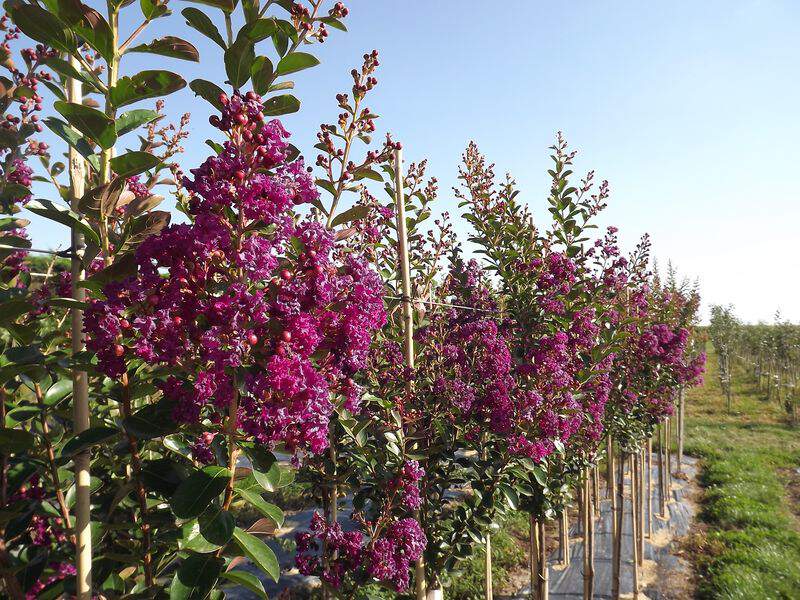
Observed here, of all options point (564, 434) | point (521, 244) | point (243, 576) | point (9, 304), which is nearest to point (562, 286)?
point (521, 244)

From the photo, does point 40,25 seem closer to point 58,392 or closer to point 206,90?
point 206,90

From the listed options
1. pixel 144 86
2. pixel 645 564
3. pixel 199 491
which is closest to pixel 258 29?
pixel 144 86

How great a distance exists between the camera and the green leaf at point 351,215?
65.2 inches

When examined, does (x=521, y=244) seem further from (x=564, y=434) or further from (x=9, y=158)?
(x=9, y=158)

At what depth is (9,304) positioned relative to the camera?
1107 mm

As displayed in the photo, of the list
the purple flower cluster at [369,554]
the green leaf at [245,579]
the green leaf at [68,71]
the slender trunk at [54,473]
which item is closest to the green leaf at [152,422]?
the green leaf at [245,579]

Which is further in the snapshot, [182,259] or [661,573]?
[661,573]

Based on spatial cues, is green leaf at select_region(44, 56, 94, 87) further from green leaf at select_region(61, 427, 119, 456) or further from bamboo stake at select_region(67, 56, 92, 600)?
green leaf at select_region(61, 427, 119, 456)

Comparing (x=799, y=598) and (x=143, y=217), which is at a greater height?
(x=143, y=217)

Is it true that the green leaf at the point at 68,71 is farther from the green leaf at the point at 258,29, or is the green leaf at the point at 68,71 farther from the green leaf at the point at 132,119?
the green leaf at the point at 258,29

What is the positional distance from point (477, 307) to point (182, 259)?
2.30 metres

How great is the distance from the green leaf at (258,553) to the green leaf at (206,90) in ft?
3.63

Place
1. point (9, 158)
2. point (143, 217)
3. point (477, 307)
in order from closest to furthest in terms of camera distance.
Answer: point (143, 217)
point (9, 158)
point (477, 307)

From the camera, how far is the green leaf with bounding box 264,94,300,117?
1.31 m
